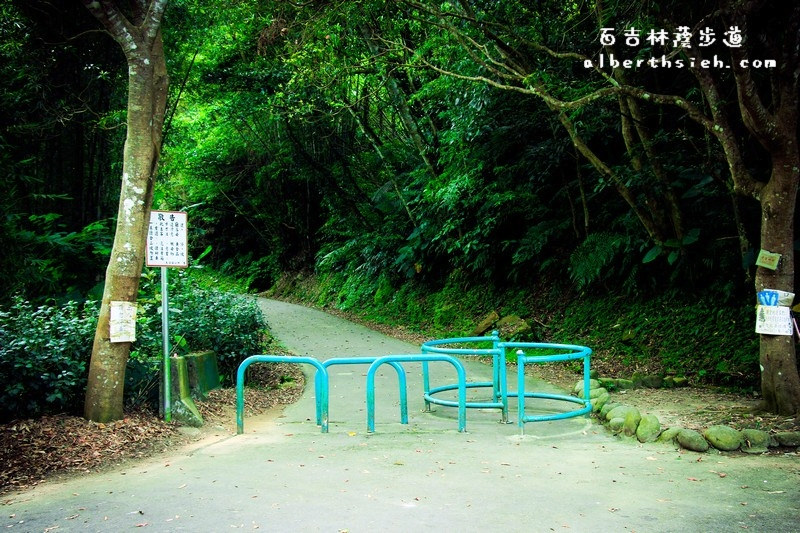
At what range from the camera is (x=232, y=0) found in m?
11.8

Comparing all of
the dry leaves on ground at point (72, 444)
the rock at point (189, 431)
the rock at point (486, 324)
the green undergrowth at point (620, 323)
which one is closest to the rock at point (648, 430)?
the green undergrowth at point (620, 323)

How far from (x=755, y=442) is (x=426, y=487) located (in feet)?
11.3

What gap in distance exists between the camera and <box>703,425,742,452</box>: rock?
6.34 m

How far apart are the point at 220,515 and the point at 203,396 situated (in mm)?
4303

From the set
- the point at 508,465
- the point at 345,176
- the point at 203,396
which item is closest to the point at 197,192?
the point at 345,176

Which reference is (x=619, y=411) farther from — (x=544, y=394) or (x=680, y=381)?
(x=680, y=381)

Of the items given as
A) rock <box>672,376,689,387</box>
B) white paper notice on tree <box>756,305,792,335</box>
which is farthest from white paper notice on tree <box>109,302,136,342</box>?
rock <box>672,376,689,387</box>

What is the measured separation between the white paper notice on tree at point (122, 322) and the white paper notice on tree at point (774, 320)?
7006mm

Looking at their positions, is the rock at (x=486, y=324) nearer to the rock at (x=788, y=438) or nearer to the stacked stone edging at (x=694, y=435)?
the stacked stone edging at (x=694, y=435)

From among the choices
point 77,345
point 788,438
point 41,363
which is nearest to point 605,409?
point 788,438

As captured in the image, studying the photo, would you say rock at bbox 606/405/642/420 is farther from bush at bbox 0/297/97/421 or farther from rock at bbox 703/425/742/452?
bush at bbox 0/297/97/421

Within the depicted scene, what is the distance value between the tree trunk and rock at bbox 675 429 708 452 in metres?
5.97

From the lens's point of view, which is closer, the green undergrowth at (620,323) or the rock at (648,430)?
the rock at (648,430)

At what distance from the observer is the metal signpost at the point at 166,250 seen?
24.8ft
